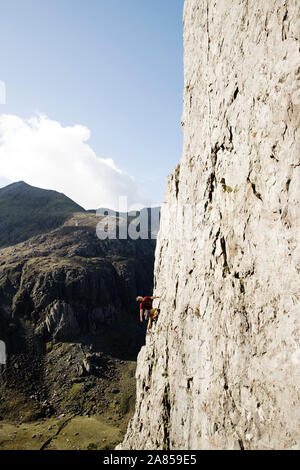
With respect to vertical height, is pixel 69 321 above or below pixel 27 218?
below

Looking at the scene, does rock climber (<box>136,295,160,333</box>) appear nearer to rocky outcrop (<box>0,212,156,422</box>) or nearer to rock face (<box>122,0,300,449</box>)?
rock face (<box>122,0,300,449</box>)

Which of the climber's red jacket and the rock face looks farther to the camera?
the climber's red jacket

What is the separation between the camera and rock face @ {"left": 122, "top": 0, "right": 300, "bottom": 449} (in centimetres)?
1181

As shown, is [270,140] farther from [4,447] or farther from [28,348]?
[28,348]

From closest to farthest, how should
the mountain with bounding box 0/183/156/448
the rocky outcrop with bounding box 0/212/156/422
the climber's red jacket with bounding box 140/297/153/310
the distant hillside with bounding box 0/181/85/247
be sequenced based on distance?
the climber's red jacket with bounding box 140/297/153/310
the mountain with bounding box 0/183/156/448
the rocky outcrop with bounding box 0/212/156/422
the distant hillside with bounding box 0/181/85/247

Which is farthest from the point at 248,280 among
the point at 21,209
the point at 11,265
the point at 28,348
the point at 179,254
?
the point at 21,209

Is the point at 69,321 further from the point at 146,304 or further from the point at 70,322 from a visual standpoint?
the point at 146,304

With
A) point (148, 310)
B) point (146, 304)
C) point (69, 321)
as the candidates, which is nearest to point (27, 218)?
point (69, 321)

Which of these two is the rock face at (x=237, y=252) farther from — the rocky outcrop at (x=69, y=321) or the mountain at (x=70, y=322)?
the rocky outcrop at (x=69, y=321)

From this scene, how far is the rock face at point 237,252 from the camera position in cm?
1181

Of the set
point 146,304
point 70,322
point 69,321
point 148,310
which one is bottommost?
point 70,322

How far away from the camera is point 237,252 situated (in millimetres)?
16047

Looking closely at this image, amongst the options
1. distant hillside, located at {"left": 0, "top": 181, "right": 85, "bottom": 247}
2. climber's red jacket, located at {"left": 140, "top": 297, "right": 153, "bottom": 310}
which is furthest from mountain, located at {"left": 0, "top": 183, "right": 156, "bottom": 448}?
climber's red jacket, located at {"left": 140, "top": 297, "right": 153, "bottom": 310}

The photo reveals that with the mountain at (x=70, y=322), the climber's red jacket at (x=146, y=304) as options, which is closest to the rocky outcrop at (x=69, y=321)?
the mountain at (x=70, y=322)
